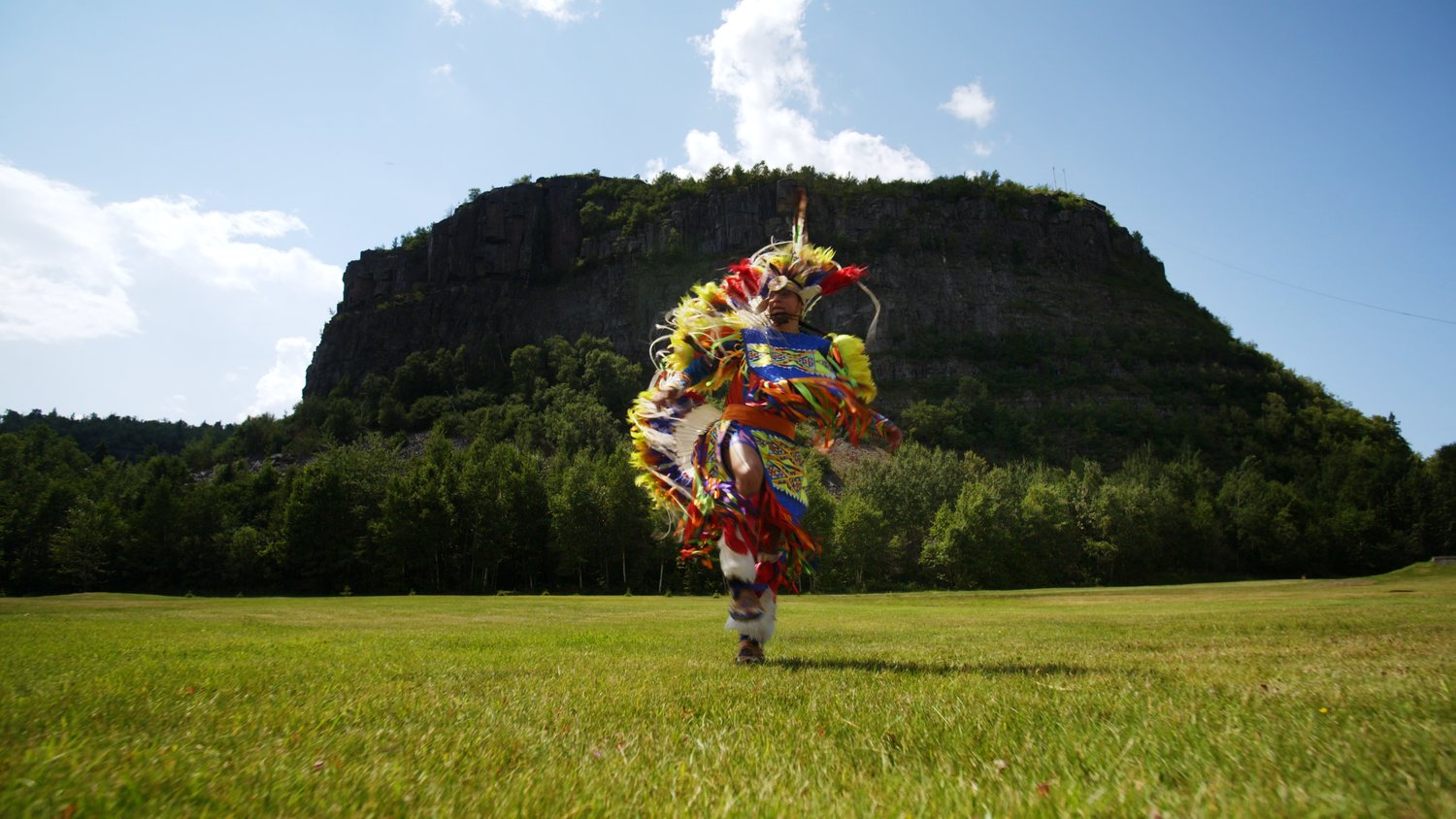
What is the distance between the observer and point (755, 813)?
7.27 ft

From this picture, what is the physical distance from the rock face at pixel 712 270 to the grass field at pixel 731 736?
122 metres

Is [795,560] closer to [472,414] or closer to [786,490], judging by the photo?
[786,490]

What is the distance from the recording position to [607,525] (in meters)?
52.8

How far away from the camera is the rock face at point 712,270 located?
130 meters

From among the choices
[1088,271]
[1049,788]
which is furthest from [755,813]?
[1088,271]

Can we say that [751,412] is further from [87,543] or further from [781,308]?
[87,543]

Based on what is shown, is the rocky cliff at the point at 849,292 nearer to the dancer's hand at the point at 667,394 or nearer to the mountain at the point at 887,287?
the mountain at the point at 887,287

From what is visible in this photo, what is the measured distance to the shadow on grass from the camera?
541 centimetres

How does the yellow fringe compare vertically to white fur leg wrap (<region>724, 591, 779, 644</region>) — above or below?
above

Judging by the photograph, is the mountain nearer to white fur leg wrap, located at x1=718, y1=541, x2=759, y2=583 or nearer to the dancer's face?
the dancer's face

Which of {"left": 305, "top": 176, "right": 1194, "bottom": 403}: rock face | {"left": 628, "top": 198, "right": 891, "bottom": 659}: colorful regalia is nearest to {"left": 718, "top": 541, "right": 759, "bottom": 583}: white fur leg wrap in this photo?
{"left": 628, "top": 198, "right": 891, "bottom": 659}: colorful regalia

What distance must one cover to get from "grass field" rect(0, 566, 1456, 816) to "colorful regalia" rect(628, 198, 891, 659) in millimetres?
1229

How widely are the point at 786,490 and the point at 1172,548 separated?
70867 mm

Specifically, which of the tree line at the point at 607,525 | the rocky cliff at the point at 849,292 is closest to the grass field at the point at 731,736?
the tree line at the point at 607,525
